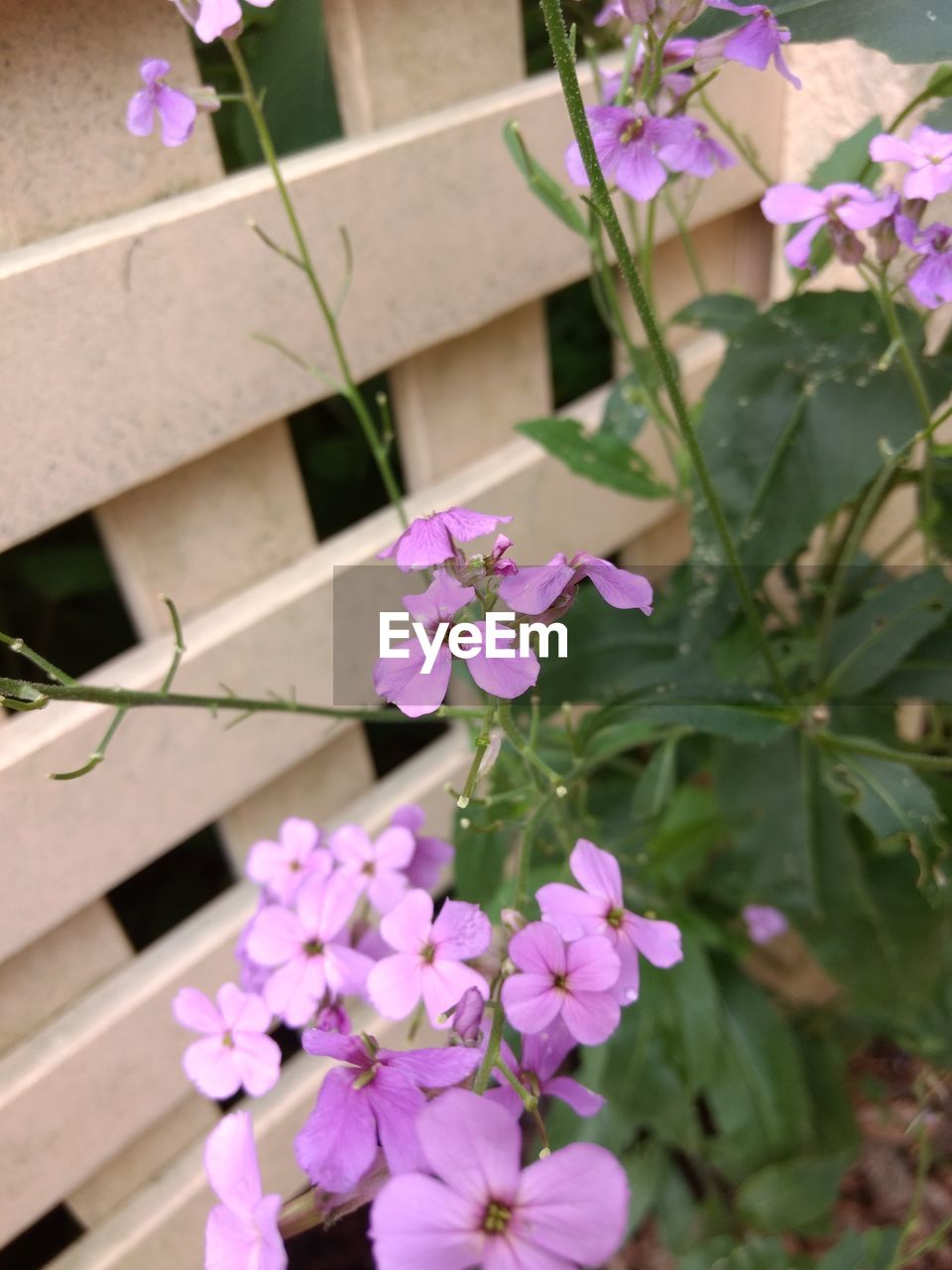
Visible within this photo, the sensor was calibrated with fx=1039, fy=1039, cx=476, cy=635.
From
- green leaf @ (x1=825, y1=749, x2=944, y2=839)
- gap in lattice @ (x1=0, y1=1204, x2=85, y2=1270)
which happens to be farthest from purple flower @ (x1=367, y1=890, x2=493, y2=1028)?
gap in lattice @ (x1=0, y1=1204, x2=85, y2=1270)

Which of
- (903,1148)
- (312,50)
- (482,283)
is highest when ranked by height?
(312,50)

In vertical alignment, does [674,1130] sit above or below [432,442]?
below

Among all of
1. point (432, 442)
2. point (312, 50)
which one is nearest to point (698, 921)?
point (432, 442)

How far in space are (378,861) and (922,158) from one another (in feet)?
1.29

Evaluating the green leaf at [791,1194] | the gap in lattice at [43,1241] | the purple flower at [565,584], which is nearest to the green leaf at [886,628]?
the purple flower at [565,584]

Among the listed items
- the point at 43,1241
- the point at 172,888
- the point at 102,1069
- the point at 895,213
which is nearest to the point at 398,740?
the point at 172,888

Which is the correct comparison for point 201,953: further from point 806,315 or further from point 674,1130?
point 806,315

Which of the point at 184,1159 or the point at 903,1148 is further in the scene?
the point at 903,1148

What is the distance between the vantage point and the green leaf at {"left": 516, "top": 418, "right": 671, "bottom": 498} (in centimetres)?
63

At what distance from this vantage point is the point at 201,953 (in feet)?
2.19

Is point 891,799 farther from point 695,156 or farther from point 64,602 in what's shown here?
point 64,602

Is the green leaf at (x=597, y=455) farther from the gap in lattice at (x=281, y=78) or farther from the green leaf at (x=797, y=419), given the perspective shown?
the gap in lattice at (x=281, y=78)

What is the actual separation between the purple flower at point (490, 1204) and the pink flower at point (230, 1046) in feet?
0.53

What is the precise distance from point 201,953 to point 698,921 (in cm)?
34
